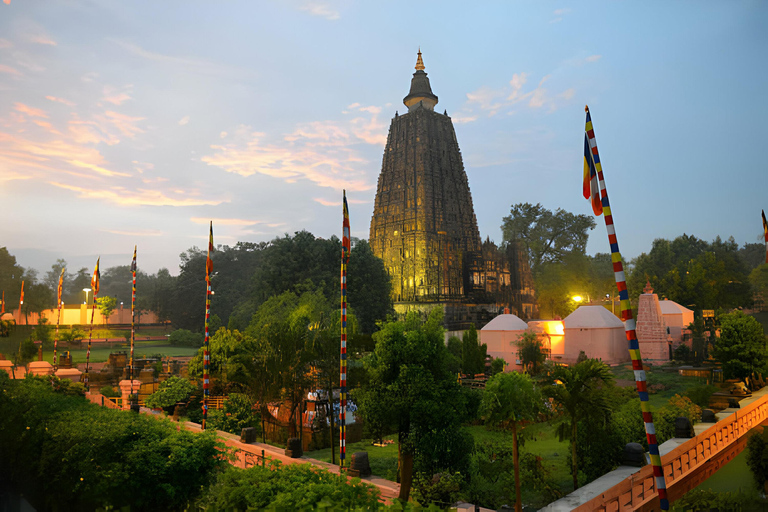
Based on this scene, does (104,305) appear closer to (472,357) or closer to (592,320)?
(472,357)

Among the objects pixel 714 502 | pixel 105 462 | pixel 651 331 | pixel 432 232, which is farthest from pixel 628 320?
pixel 432 232

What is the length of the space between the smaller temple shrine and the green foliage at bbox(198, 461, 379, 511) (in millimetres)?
34145

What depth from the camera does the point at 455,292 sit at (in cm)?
5488

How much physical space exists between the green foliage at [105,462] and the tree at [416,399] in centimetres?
433

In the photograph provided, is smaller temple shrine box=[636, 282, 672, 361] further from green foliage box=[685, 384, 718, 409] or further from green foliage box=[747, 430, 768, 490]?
green foliage box=[747, 430, 768, 490]

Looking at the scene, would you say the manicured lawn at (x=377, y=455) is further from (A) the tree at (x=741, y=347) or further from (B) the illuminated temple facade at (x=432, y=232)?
(B) the illuminated temple facade at (x=432, y=232)

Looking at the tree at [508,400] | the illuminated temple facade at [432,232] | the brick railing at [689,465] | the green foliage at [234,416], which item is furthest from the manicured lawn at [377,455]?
the illuminated temple facade at [432,232]

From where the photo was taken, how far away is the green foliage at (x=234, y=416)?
19.4 metres

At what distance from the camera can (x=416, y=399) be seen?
39.0 ft

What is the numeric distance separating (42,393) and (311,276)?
1176 inches

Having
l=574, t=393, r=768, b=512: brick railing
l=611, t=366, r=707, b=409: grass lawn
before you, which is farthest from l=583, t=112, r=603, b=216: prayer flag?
l=611, t=366, r=707, b=409: grass lawn

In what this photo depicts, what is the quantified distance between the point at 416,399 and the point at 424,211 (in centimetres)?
4490

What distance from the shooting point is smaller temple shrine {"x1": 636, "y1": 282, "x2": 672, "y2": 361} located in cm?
3600

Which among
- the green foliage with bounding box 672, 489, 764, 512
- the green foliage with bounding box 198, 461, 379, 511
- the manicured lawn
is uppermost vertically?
the green foliage with bounding box 198, 461, 379, 511
